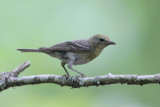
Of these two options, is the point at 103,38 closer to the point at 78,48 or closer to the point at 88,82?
the point at 78,48

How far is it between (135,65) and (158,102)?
107cm

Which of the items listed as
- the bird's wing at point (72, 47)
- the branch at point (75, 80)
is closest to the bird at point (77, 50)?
the bird's wing at point (72, 47)

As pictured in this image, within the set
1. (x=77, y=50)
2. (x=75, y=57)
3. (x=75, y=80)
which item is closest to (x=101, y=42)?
(x=77, y=50)

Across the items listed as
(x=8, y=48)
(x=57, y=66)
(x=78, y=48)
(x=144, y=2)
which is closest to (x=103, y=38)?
(x=78, y=48)

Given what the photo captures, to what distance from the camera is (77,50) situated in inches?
277

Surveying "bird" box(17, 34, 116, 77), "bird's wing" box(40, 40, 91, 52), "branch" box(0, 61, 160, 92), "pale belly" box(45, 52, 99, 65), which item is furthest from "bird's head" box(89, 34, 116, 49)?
"branch" box(0, 61, 160, 92)

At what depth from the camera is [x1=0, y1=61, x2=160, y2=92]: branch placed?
4668mm

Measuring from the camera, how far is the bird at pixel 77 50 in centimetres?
687

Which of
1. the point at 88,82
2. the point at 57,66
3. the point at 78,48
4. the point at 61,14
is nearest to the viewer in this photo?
the point at 88,82

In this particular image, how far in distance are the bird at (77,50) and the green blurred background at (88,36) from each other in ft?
1.48

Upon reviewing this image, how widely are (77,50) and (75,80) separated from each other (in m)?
1.85

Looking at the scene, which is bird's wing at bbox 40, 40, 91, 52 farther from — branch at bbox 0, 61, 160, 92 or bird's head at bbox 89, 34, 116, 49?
branch at bbox 0, 61, 160, 92

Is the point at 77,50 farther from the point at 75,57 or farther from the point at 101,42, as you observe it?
the point at 101,42

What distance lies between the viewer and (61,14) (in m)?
8.13
